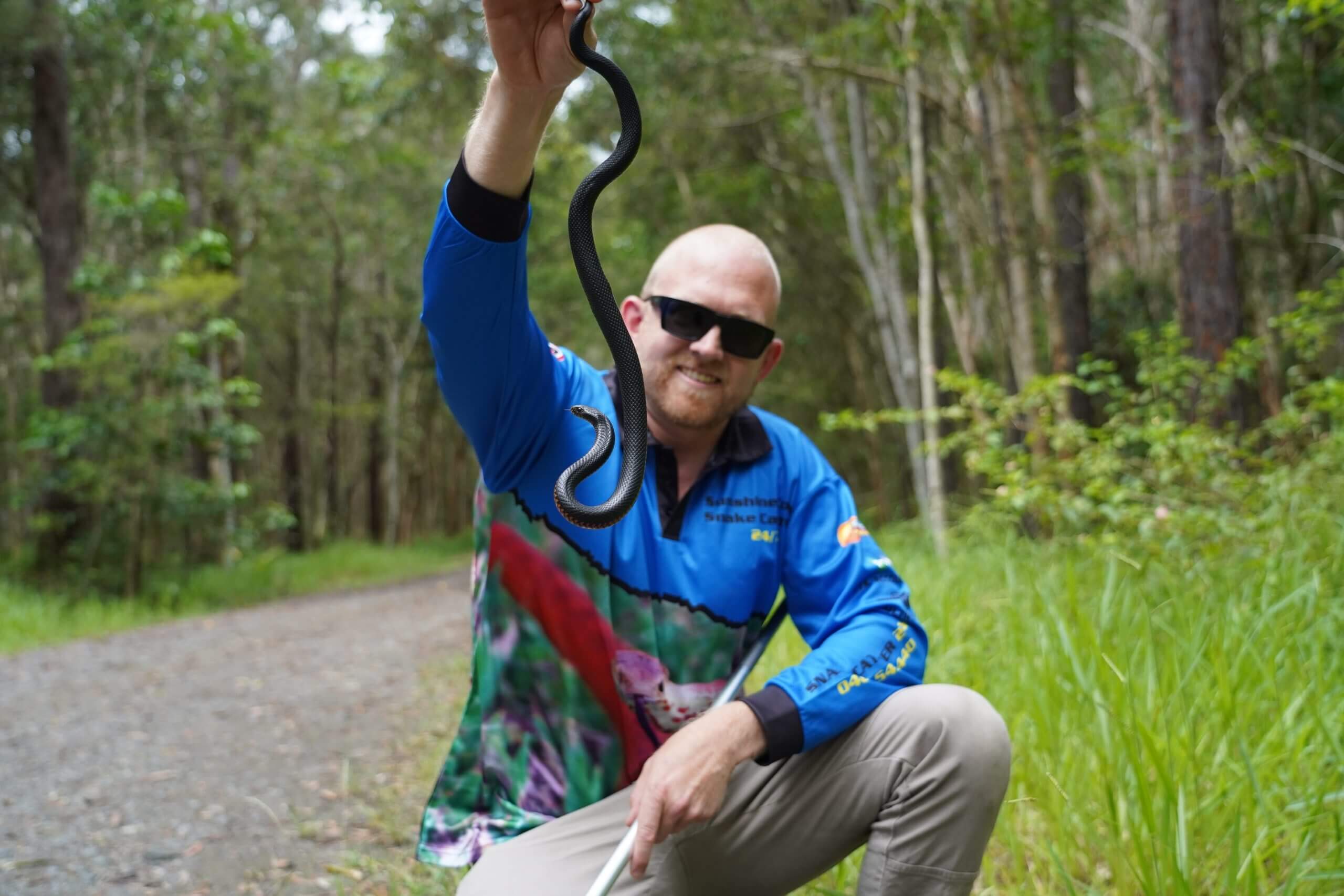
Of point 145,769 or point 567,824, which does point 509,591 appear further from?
point 145,769

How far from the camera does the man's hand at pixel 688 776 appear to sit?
1661mm

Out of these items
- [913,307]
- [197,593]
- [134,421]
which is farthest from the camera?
[913,307]

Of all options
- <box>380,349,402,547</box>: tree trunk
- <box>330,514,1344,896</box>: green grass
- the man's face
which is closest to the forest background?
<box>330,514,1344,896</box>: green grass

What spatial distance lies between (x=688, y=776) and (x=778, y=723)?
0.21 metres

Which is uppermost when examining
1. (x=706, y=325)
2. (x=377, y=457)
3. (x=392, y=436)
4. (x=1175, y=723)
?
(x=706, y=325)

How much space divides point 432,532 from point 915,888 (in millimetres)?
27453

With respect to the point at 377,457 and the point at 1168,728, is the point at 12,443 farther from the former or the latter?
the point at 1168,728

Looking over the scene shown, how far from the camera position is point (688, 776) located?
1677 mm

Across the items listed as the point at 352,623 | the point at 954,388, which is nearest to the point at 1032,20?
the point at 954,388

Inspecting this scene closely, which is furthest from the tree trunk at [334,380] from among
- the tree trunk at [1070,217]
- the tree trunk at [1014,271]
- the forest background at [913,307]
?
the tree trunk at [1014,271]

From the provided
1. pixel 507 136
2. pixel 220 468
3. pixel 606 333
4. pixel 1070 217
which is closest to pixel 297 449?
pixel 220 468

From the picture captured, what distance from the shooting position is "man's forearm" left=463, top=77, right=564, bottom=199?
1350mm

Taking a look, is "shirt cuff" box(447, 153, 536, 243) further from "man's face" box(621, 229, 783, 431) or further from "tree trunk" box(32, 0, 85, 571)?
"tree trunk" box(32, 0, 85, 571)

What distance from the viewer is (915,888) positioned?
1.80 metres
